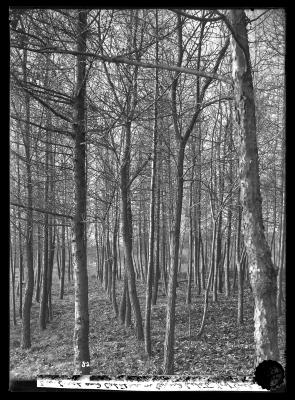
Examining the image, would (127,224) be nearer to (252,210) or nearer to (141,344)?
(141,344)

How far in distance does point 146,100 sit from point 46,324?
641 centimetres

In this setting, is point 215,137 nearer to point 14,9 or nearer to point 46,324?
point 14,9

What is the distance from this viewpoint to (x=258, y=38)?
142 inches

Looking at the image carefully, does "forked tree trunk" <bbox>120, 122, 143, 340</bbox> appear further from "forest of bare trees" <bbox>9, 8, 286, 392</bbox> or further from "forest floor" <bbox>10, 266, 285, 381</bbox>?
"forest floor" <bbox>10, 266, 285, 381</bbox>

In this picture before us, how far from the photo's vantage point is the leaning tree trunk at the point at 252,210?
189 centimetres

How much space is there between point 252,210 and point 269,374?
3.01 feet

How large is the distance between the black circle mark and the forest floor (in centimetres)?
28

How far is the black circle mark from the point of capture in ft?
6.14

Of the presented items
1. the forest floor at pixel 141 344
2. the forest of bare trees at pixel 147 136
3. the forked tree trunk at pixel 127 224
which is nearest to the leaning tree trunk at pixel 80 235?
the forest of bare trees at pixel 147 136

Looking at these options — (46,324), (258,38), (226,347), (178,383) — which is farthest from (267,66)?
(46,324)

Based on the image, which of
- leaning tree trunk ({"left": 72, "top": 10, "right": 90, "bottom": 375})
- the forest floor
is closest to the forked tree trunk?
the forest floor

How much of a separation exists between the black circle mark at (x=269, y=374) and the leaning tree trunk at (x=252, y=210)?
0.03 meters

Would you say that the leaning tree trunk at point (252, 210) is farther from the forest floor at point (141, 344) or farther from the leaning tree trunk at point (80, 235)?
the leaning tree trunk at point (80, 235)

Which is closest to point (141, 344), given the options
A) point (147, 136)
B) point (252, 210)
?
point (147, 136)
